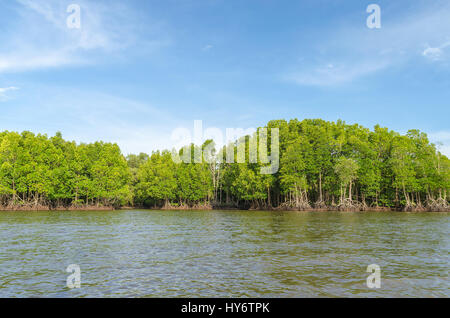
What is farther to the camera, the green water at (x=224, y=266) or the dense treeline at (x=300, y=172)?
the dense treeline at (x=300, y=172)

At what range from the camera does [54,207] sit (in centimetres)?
7000

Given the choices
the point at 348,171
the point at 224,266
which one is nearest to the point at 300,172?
the point at 348,171

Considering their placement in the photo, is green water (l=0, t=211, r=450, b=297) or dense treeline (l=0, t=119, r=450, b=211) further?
dense treeline (l=0, t=119, r=450, b=211)

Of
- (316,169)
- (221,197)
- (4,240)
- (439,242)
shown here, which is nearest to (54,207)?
(221,197)

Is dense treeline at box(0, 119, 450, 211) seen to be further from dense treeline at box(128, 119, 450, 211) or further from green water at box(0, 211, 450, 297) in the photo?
green water at box(0, 211, 450, 297)

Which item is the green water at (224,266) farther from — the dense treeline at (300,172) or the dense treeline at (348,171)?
the dense treeline at (300,172)

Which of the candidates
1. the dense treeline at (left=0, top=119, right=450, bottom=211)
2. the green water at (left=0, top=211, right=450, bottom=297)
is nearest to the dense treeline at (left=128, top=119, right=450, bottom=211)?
the dense treeline at (left=0, top=119, right=450, bottom=211)

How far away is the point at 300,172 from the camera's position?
229ft

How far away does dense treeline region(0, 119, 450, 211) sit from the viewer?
63.8 metres

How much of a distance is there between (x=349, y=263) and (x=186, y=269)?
7517 mm

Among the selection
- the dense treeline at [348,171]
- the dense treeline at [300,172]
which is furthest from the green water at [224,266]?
the dense treeline at [300,172]

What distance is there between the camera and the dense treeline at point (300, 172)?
63.8 metres

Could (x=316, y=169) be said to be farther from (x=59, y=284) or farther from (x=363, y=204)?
(x=59, y=284)

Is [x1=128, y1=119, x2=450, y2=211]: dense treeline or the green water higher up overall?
[x1=128, y1=119, x2=450, y2=211]: dense treeline
